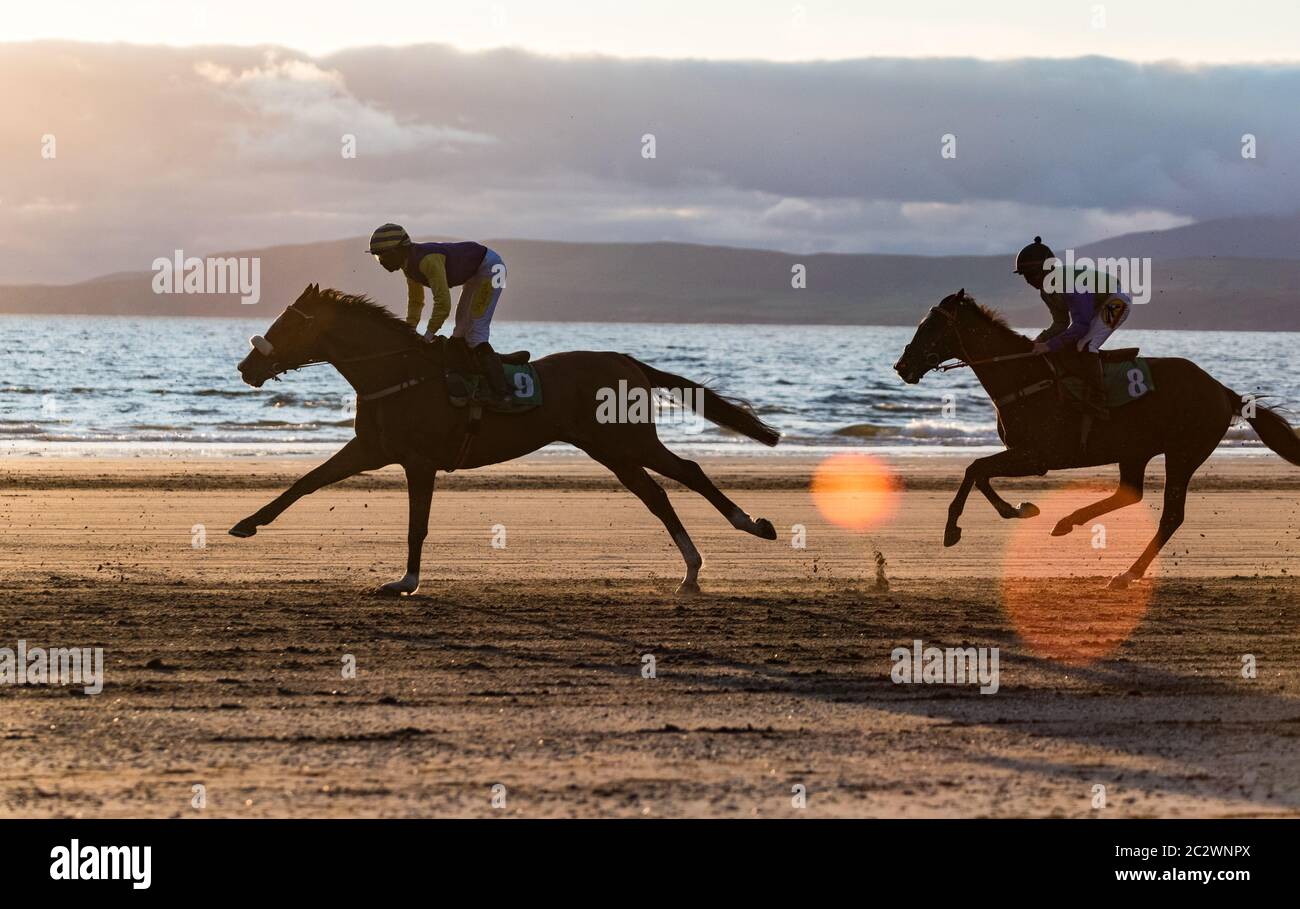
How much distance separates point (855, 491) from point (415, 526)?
11678 millimetres

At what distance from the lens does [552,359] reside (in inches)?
514

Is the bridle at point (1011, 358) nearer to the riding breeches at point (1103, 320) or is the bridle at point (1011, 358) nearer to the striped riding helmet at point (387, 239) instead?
the riding breeches at point (1103, 320)

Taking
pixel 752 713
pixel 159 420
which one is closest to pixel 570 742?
pixel 752 713

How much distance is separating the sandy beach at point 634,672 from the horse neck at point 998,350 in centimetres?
173

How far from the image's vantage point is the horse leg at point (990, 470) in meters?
12.7

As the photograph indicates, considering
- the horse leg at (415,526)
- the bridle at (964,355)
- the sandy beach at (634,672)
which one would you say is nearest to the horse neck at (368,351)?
the horse leg at (415,526)

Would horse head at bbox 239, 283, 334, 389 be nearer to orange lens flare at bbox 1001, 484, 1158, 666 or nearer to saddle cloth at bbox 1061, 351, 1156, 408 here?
orange lens flare at bbox 1001, 484, 1158, 666

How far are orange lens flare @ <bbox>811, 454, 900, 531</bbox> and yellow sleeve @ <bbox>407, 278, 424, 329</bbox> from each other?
7.10m

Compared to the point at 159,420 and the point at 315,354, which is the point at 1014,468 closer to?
the point at 315,354

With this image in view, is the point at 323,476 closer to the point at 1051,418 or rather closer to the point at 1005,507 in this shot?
the point at 1005,507

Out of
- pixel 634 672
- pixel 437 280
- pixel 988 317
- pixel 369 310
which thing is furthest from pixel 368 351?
pixel 988 317

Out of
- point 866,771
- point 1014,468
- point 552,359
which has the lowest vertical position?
point 866,771

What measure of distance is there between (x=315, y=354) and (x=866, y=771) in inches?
262

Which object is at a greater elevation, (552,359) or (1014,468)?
(552,359)
